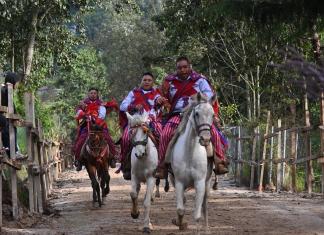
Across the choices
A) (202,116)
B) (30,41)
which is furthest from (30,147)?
(30,41)

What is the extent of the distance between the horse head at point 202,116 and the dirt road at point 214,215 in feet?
6.40

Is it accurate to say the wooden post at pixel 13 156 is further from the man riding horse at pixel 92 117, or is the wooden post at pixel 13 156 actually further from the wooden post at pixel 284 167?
the wooden post at pixel 284 167

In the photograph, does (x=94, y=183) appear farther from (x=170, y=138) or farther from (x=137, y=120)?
(x=170, y=138)

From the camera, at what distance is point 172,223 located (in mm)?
10703

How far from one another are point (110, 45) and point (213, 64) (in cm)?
3149

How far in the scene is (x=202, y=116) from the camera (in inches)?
329

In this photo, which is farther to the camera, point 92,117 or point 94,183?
point 94,183

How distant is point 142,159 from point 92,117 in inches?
152

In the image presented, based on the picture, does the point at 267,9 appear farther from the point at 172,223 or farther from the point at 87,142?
the point at 87,142

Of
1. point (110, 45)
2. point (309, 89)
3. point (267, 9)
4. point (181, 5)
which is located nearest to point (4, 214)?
point (267, 9)

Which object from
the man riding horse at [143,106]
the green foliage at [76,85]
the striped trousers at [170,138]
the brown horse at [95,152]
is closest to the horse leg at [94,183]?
the brown horse at [95,152]

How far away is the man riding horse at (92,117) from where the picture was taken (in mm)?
13922

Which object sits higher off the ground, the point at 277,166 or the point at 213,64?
the point at 213,64

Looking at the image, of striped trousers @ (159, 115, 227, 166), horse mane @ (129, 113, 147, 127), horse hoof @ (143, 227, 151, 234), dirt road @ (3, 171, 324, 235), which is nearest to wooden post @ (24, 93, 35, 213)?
dirt road @ (3, 171, 324, 235)
